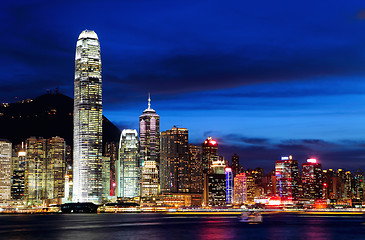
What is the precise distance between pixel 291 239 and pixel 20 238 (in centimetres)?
6838

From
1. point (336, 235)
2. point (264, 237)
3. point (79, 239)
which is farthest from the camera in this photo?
point (336, 235)

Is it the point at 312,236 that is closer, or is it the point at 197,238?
the point at 197,238

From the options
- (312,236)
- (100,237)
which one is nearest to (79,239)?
(100,237)

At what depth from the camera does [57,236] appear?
154 meters

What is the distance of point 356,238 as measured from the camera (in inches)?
5758

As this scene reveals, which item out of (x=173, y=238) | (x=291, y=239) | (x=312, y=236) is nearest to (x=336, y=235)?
(x=312, y=236)

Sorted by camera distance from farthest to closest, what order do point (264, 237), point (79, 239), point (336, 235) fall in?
point (336, 235) → point (264, 237) → point (79, 239)

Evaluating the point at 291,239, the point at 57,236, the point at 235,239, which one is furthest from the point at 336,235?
the point at 57,236

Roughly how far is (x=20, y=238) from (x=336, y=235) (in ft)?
280

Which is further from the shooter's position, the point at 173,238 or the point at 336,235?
the point at 336,235

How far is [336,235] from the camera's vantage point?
531 ft

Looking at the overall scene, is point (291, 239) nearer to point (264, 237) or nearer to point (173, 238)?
point (264, 237)

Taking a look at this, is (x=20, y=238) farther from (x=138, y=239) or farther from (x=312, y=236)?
(x=312, y=236)

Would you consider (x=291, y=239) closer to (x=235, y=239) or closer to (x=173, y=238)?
(x=235, y=239)
